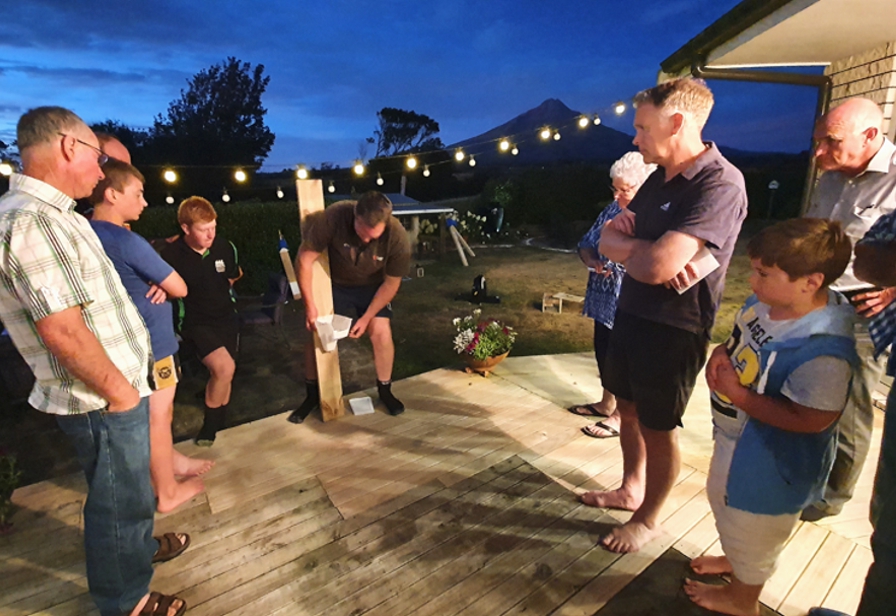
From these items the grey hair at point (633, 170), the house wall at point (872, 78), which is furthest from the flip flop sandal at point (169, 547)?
the house wall at point (872, 78)

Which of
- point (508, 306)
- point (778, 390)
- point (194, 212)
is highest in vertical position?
point (194, 212)

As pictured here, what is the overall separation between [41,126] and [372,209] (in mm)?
1639

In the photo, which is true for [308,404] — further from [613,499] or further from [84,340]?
[613,499]

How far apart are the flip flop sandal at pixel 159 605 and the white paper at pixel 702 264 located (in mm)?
2232

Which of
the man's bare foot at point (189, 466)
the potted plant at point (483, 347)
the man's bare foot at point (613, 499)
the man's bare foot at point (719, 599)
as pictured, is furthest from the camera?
the potted plant at point (483, 347)

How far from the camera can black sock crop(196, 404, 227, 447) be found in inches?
112

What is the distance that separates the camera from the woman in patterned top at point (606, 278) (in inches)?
101

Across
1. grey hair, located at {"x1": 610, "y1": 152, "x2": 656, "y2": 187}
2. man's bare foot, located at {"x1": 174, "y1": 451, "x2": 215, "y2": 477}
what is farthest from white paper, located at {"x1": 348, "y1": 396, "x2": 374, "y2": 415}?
grey hair, located at {"x1": 610, "y1": 152, "x2": 656, "y2": 187}

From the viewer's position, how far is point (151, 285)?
2.13 metres

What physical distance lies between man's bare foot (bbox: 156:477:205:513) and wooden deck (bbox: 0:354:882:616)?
2.1 inches

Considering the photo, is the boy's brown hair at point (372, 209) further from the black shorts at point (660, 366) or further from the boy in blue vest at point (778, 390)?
the boy in blue vest at point (778, 390)

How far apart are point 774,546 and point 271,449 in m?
2.57

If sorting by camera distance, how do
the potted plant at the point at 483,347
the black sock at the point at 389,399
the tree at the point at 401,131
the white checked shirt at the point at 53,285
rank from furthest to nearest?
the tree at the point at 401,131 < the potted plant at the point at 483,347 < the black sock at the point at 389,399 < the white checked shirt at the point at 53,285

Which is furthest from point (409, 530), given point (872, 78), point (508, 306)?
point (508, 306)
